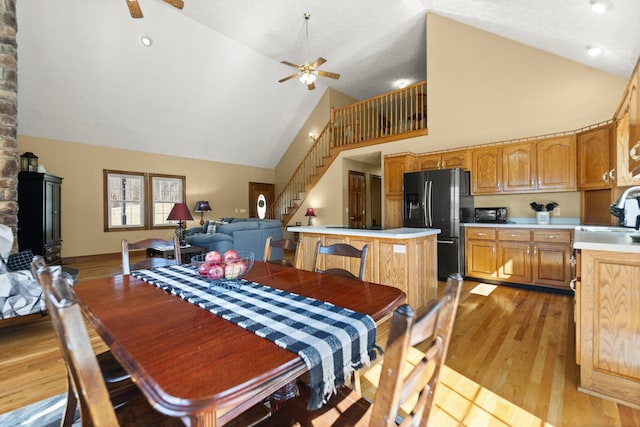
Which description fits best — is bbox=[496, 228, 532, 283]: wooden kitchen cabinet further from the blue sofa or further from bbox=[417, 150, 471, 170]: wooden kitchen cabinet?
the blue sofa

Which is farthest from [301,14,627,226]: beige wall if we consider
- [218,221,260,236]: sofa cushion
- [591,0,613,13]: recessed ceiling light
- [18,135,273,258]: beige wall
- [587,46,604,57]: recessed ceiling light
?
[18,135,273,258]: beige wall

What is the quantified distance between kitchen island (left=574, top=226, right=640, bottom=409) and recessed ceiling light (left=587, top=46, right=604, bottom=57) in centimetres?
294

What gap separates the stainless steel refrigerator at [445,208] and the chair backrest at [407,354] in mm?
3987

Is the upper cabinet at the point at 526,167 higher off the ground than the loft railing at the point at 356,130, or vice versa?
the loft railing at the point at 356,130

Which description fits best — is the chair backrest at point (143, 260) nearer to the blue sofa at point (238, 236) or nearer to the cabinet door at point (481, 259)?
the blue sofa at point (238, 236)

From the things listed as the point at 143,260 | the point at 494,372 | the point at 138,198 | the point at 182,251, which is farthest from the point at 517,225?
the point at 138,198

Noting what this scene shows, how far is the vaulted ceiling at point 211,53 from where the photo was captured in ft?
12.4

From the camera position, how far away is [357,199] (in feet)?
25.1

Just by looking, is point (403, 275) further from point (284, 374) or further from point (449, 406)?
point (284, 374)

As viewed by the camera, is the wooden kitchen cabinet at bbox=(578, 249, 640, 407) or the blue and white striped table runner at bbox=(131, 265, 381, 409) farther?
the wooden kitchen cabinet at bbox=(578, 249, 640, 407)

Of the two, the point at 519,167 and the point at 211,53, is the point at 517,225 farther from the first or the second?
the point at 211,53

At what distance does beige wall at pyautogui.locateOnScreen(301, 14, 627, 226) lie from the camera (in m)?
4.02

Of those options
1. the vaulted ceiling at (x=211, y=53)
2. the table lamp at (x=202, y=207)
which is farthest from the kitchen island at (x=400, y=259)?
the table lamp at (x=202, y=207)

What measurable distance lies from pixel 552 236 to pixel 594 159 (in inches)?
42.1
